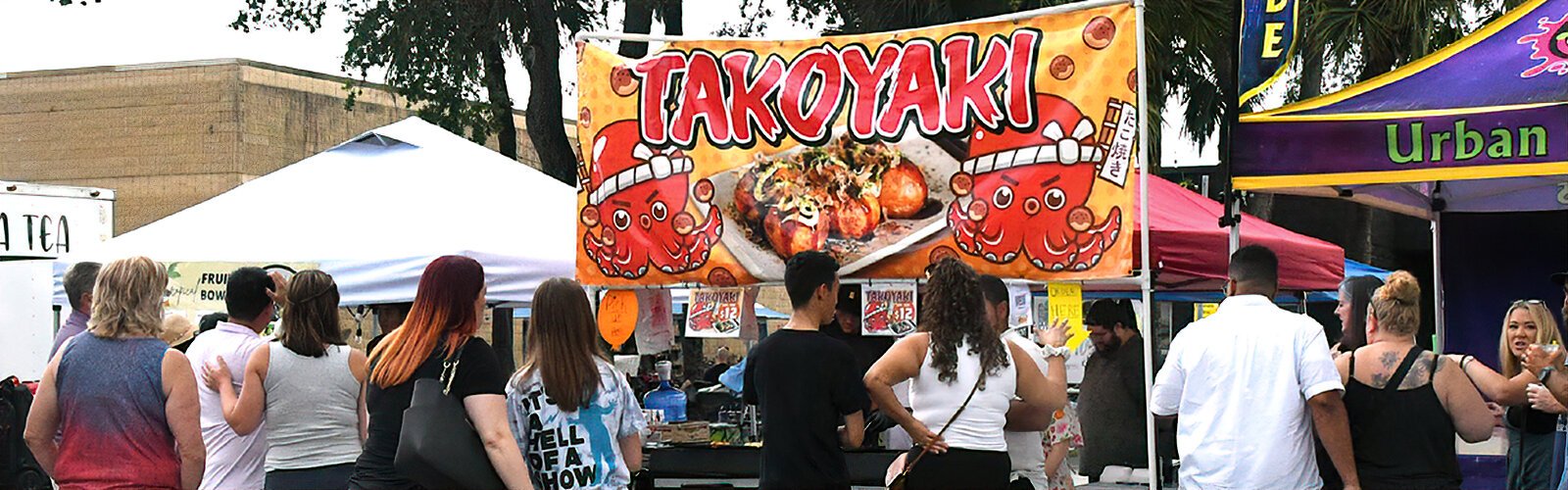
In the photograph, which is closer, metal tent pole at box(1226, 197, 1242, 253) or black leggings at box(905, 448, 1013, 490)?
black leggings at box(905, 448, 1013, 490)

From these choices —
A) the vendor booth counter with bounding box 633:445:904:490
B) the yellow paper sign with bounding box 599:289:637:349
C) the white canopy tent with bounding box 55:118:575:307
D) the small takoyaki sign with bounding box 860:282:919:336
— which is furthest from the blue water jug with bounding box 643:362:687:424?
the small takoyaki sign with bounding box 860:282:919:336

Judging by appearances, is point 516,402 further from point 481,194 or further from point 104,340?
point 481,194

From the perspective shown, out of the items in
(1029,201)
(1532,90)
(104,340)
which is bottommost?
(104,340)

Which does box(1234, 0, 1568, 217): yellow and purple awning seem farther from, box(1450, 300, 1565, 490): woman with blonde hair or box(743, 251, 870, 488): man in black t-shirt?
Result: box(743, 251, 870, 488): man in black t-shirt

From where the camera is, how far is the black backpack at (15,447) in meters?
9.42

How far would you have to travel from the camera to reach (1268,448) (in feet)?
19.9

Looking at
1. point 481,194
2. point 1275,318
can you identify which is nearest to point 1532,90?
point 1275,318

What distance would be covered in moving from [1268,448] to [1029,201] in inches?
91.4

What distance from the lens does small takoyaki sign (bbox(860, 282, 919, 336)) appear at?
8.18 meters

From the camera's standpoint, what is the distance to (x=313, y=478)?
20.9 ft

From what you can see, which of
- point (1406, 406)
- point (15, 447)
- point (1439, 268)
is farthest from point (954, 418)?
point (1439, 268)

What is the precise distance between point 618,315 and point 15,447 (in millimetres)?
3652

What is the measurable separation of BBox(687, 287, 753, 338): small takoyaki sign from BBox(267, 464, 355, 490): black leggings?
2645 mm

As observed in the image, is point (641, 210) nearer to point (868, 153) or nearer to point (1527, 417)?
point (868, 153)
